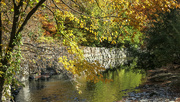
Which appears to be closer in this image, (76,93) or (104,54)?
(76,93)

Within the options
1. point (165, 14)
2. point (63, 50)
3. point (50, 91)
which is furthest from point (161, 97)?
point (165, 14)

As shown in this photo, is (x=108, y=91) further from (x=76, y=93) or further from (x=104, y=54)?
(x=104, y=54)

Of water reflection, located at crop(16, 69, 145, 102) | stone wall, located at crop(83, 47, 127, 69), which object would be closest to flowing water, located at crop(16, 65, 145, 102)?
water reflection, located at crop(16, 69, 145, 102)

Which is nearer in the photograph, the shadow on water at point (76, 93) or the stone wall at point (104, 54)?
the shadow on water at point (76, 93)

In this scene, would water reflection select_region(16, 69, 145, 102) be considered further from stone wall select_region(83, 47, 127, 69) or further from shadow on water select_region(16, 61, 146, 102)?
stone wall select_region(83, 47, 127, 69)

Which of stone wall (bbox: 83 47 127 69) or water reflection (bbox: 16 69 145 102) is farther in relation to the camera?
stone wall (bbox: 83 47 127 69)

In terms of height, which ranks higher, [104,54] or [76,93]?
[104,54]

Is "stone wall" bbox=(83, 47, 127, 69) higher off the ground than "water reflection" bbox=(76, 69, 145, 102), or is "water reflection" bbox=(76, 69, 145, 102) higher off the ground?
"stone wall" bbox=(83, 47, 127, 69)

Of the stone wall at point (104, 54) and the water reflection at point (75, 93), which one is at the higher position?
the stone wall at point (104, 54)

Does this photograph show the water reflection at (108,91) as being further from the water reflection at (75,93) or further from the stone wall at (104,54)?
the stone wall at (104,54)

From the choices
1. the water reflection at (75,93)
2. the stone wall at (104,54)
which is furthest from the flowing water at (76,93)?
the stone wall at (104,54)

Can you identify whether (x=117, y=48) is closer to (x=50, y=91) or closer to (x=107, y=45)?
(x=107, y=45)

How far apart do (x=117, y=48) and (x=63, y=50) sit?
89.8 ft

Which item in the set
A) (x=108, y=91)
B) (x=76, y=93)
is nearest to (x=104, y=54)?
(x=108, y=91)
